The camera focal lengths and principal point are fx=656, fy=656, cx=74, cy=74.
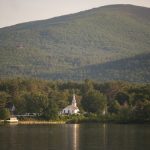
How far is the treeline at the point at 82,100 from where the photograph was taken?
90.5m

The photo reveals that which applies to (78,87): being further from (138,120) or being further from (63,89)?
(138,120)

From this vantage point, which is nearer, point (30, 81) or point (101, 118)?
point (101, 118)

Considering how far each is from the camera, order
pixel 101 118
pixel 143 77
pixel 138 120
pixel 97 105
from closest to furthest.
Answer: pixel 138 120 < pixel 101 118 < pixel 97 105 < pixel 143 77

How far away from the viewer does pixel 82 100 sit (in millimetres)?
114500

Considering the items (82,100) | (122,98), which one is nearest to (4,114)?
(82,100)

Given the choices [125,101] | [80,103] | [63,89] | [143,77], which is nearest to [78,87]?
[63,89]

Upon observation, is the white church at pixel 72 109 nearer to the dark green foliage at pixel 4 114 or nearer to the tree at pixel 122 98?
the tree at pixel 122 98

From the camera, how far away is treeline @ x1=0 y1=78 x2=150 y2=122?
90.5 metres

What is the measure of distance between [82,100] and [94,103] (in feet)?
18.4

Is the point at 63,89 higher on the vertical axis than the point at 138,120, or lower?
higher

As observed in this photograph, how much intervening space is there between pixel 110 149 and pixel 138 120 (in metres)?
43.8

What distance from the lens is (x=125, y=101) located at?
108 meters

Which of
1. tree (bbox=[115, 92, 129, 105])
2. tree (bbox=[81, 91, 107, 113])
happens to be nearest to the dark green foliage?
tree (bbox=[81, 91, 107, 113])

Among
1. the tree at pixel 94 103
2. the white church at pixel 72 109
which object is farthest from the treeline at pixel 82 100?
the white church at pixel 72 109
